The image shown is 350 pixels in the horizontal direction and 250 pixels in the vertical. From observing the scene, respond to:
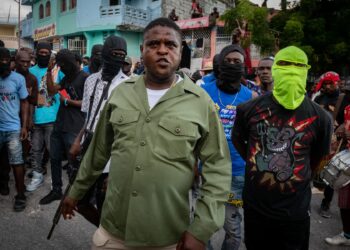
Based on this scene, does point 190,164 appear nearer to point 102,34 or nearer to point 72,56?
point 72,56

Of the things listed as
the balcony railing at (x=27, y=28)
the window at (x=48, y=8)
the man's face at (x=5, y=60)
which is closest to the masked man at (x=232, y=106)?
the man's face at (x=5, y=60)

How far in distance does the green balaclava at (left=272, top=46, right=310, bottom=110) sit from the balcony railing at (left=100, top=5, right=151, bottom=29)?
19391mm

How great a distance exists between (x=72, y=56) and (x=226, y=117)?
2.39 m

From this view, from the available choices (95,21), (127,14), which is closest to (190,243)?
(127,14)

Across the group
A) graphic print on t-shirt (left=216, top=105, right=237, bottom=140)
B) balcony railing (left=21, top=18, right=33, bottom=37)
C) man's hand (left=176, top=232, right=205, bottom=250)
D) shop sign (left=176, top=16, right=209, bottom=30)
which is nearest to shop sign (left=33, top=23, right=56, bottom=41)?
balcony railing (left=21, top=18, right=33, bottom=37)

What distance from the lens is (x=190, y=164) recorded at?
185cm

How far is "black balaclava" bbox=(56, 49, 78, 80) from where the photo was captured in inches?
176

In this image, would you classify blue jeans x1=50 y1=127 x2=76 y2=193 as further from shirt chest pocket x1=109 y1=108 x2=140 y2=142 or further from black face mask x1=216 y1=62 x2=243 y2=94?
shirt chest pocket x1=109 y1=108 x2=140 y2=142

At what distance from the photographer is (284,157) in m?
2.36

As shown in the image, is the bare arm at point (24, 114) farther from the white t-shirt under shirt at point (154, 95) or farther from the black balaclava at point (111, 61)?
the white t-shirt under shirt at point (154, 95)

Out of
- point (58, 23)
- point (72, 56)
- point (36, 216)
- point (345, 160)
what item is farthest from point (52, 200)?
point (58, 23)

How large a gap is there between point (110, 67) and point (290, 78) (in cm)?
157

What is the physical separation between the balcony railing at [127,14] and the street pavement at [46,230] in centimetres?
1755

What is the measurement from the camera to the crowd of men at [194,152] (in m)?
1.78
